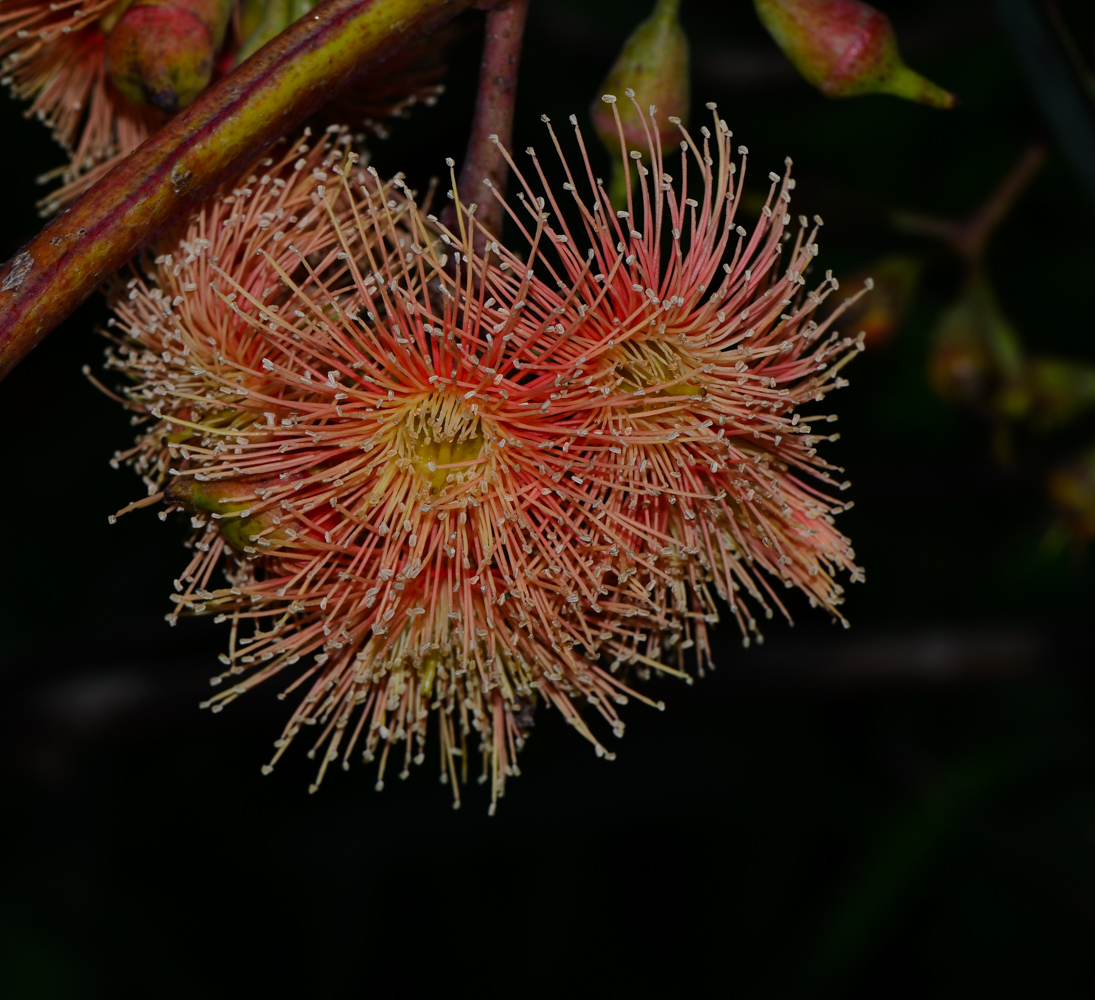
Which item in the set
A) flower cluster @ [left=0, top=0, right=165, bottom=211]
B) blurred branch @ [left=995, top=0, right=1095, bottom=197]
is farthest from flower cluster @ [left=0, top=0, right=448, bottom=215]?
blurred branch @ [left=995, top=0, right=1095, bottom=197]

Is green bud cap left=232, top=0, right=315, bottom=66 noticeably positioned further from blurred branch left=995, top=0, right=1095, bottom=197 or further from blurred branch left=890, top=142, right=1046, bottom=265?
blurred branch left=890, top=142, right=1046, bottom=265

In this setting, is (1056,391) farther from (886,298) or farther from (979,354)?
(886,298)

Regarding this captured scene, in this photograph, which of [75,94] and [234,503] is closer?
[234,503]

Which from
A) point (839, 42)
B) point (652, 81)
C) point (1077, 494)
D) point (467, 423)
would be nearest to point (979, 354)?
point (1077, 494)

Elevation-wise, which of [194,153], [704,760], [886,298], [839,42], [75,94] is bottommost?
[704,760]

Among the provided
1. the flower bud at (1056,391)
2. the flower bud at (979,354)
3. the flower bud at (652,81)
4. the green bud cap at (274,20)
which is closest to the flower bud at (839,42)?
the flower bud at (652,81)

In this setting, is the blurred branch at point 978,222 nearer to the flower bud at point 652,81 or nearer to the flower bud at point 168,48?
the flower bud at point 652,81
